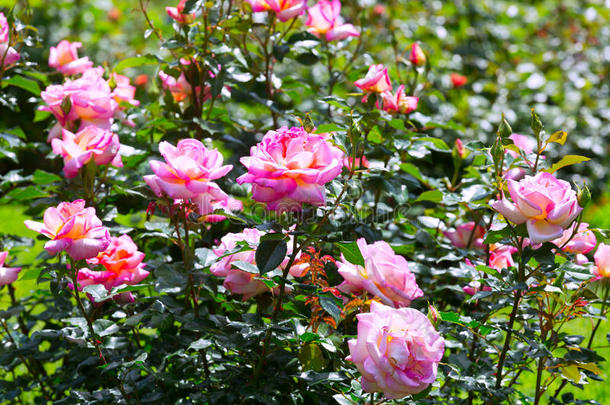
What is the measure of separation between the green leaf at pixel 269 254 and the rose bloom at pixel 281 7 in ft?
2.52

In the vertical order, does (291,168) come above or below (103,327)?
above

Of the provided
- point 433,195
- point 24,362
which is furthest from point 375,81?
point 24,362

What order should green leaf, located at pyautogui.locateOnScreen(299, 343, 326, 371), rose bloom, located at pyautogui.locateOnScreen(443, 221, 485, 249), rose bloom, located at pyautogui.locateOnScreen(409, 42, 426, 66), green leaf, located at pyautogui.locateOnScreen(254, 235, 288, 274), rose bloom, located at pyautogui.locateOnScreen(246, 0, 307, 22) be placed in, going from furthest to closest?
rose bloom, located at pyautogui.locateOnScreen(409, 42, 426, 66) < rose bloom, located at pyautogui.locateOnScreen(443, 221, 485, 249) < rose bloom, located at pyautogui.locateOnScreen(246, 0, 307, 22) < green leaf, located at pyautogui.locateOnScreen(299, 343, 326, 371) < green leaf, located at pyautogui.locateOnScreen(254, 235, 288, 274)

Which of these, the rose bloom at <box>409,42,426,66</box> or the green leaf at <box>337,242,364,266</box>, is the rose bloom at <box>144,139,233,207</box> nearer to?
the green leaf at <box>337,242,364,266</box>

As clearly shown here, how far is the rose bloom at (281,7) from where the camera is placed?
173 centimetres

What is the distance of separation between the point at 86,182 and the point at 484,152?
946mm

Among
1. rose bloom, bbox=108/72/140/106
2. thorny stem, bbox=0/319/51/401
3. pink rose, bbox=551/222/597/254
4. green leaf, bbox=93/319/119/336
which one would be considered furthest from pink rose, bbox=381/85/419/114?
thorny stem, bbox=0/319/51/401

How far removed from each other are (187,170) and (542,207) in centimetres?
67

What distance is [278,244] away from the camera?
123 cm

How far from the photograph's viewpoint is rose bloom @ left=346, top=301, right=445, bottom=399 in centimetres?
107

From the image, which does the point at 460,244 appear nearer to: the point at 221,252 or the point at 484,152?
the point at 484,152

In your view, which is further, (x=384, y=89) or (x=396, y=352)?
(x=384, y=89)

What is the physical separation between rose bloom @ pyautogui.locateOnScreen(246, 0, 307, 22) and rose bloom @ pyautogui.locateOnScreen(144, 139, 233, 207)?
591 mm

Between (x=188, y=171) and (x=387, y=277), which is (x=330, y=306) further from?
(x=188, y=171)
